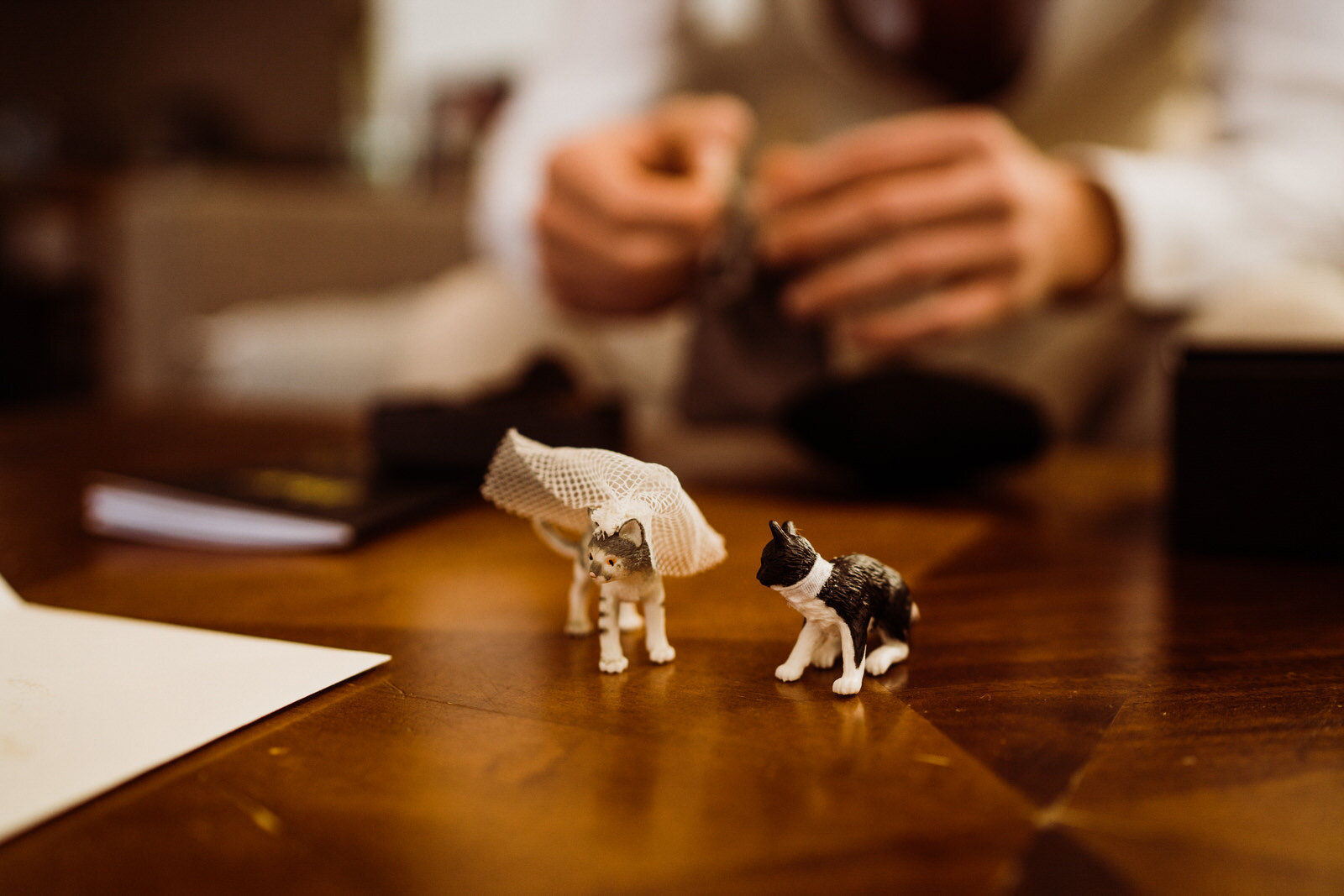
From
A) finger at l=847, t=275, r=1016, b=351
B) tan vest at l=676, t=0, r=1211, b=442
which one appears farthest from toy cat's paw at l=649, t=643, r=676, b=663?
tan vest at l=676, t=0, r=1211, b=442

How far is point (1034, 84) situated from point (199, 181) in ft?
8.85

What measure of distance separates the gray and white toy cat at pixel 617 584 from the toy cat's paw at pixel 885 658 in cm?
8

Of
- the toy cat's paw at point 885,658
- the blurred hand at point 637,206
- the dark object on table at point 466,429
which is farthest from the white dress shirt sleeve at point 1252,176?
the toy cat's paw at point 885,658

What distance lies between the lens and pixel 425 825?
24 cm

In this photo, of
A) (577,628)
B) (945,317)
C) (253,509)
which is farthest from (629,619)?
(945,317)

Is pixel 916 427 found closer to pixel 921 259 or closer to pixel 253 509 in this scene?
pixel 921 259

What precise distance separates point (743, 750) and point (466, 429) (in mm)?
474

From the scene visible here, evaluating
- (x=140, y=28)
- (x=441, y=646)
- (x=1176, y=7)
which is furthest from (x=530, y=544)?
(x=140, y=28)

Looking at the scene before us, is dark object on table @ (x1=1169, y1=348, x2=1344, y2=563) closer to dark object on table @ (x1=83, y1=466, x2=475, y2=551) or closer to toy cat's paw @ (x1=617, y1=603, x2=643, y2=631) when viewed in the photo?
toy cat's paw @ (x1=617, y1=603, x2=643, y2=631)

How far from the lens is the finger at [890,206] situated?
80cm

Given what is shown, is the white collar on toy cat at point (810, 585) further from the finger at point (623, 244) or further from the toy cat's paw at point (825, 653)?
the finger at point (623, 244)

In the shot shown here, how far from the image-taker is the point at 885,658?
0.35 m

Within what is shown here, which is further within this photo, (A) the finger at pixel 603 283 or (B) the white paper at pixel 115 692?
(A) the finger at pixel 603 283

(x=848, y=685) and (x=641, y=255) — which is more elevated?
(x=641, y=255)
